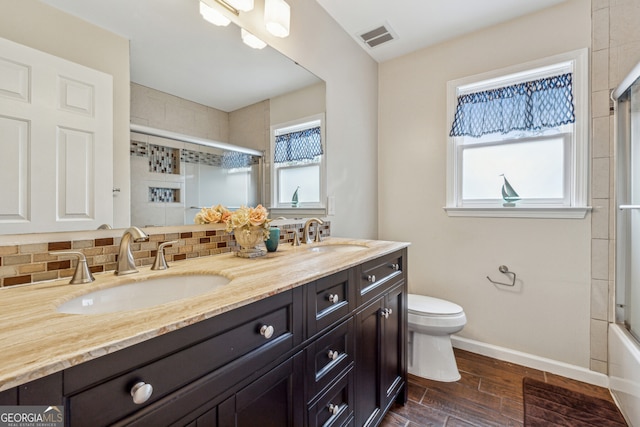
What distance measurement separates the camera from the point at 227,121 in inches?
53.2

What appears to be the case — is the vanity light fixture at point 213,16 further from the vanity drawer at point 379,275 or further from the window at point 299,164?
the vanity drawer at point 379,275

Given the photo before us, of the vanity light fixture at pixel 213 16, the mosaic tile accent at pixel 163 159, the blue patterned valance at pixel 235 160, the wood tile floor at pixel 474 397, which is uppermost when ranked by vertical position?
the vanity light fixture at pixel 213 16

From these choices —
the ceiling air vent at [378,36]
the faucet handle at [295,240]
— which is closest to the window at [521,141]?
the ceiling air vent at [378,36]

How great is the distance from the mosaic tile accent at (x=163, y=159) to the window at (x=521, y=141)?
1.96 metres

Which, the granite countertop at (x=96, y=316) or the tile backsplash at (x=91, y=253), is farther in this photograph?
the tile backsplash at (x=91, y=253)

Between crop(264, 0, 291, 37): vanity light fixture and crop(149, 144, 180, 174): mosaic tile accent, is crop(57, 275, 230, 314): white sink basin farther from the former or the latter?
crop(264, 0, 291, 37): vanity light fixture

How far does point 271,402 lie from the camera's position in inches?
30.9

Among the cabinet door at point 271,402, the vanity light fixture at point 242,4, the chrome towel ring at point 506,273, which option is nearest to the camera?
the cabinet door at point 271,402

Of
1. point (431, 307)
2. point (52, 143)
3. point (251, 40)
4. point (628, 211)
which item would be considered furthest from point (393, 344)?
point (251, 40)

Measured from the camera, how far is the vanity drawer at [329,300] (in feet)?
3.07

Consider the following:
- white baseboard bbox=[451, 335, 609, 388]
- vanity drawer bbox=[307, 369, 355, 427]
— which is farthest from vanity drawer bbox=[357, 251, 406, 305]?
white baseboard bbox=[451, 335, 609, 388]

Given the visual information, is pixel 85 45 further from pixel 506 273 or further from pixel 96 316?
pixel 506 273

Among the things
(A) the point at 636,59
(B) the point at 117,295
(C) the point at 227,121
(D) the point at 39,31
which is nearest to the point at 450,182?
(A) the point at 636,59

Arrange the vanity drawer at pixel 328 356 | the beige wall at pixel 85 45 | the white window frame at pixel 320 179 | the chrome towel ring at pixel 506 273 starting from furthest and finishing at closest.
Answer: the chrome towel ring at pixel 506 273, the white window frame at pixel 320 179, the vanity drawer at pixel 328 356, the beige wall at pixel 85 45
